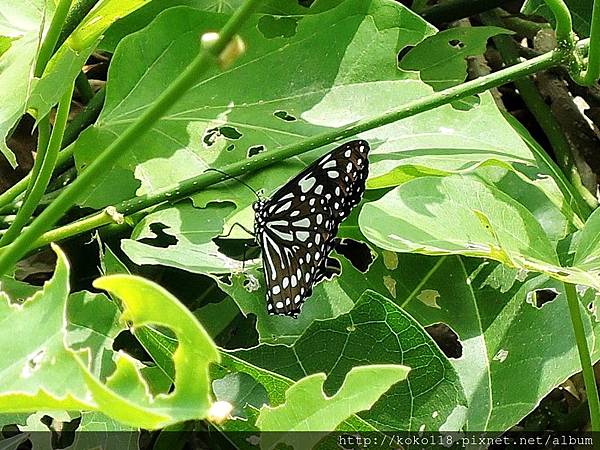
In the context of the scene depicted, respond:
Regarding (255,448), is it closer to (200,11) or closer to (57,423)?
(57,423)

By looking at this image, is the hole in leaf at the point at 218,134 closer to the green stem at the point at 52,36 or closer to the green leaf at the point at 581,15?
the green stem at the point at 52,36

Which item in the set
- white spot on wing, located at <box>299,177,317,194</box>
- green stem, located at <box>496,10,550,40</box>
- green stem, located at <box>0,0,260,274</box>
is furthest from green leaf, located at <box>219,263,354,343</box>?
green stem, located at <box>496,10,550,40</box>

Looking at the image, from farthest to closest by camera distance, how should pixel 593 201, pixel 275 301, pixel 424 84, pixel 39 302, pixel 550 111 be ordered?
pixel 550 111 < pixel 593 201 < pixel 424 84 < pixel 275 301 < pixel 39 302

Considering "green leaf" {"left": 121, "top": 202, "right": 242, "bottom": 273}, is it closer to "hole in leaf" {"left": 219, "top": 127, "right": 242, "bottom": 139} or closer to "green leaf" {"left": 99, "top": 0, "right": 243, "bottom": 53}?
"hole in leaf" {"left": 219, "top": 127, "right": 242, "bottom": 139}

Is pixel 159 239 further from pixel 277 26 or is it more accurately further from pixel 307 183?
pixel 277 26

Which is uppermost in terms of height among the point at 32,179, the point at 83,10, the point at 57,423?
the point at 83,10

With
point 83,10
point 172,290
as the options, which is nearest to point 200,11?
point 83,10
